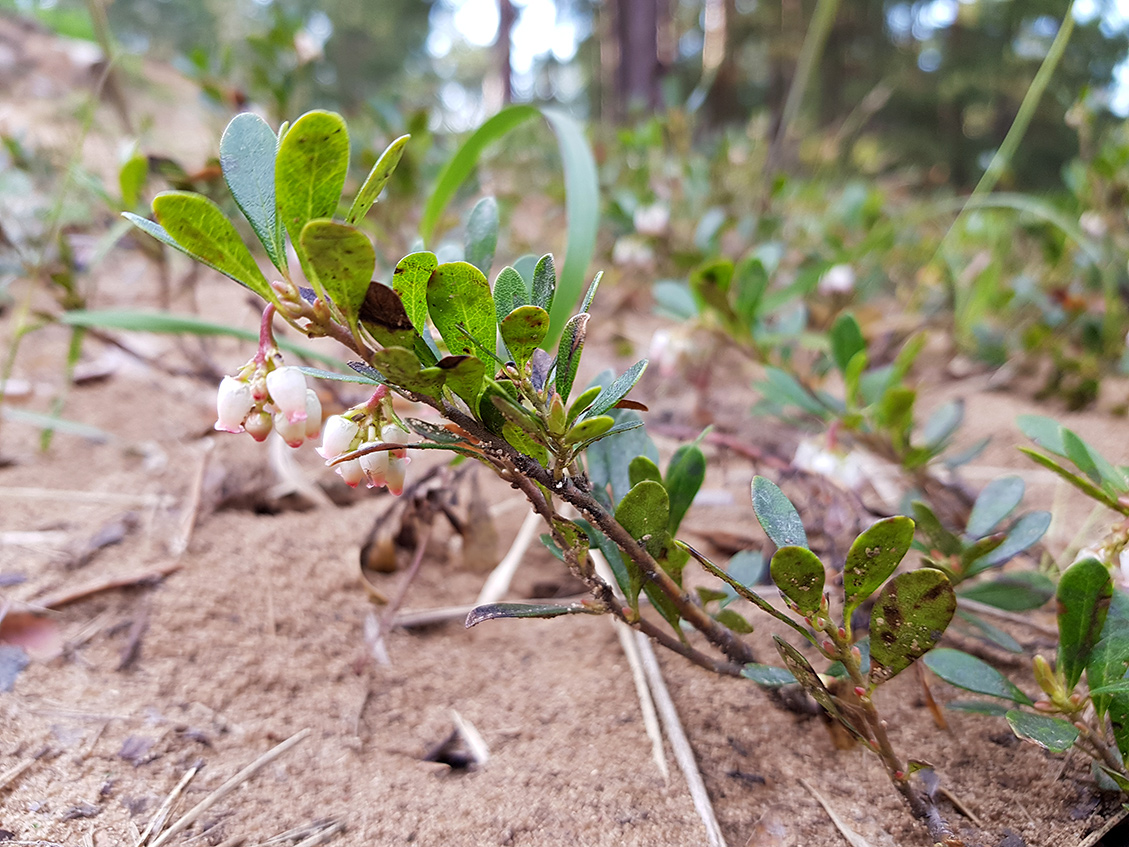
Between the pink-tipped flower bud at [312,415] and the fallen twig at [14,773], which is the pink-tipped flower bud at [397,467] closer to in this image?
the pink-tipped flower bud at [312,415]

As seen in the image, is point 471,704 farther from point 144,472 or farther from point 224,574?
point 144,472

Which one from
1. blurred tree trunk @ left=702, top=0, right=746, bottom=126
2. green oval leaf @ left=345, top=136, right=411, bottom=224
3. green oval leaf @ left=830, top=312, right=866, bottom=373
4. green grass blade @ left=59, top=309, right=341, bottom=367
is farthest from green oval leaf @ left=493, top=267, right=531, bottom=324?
blurred tree trunk @ left=702, top=0, right=746, bottom=126

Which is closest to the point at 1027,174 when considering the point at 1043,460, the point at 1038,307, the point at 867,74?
the point at 867,74

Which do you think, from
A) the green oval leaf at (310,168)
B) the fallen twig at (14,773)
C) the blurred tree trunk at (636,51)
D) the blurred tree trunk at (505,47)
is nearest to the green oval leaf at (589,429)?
the green oval leaf at (310,168)

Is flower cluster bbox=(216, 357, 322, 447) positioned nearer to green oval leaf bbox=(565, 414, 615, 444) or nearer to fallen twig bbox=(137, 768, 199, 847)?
green oval leaf bbox=(565, 414, 615, 444)

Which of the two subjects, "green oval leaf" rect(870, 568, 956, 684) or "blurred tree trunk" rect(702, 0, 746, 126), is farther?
"blurred tree trunk" rect(702, 0, 746, 126)

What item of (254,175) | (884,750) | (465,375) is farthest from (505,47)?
(884,750)
